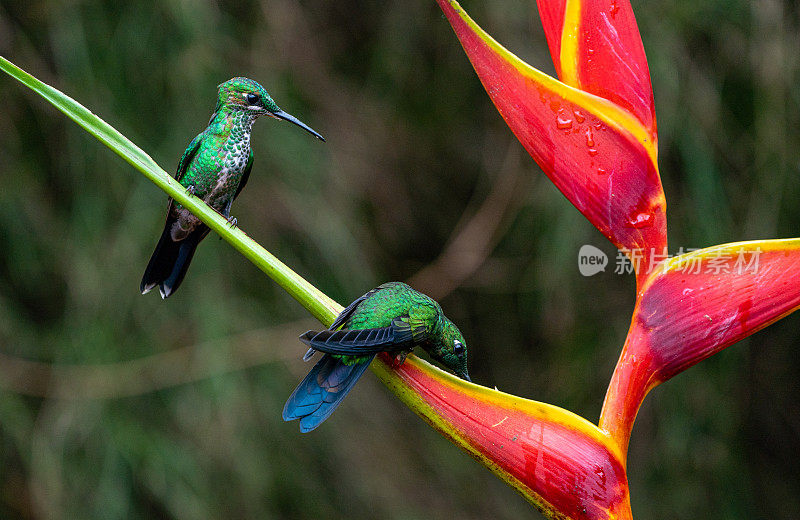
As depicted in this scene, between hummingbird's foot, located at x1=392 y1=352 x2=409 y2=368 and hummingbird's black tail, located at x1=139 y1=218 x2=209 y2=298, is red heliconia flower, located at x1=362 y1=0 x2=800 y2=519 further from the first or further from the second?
hummingbird's black tail, located at x1=139 y1=218 x2=209 y2=298

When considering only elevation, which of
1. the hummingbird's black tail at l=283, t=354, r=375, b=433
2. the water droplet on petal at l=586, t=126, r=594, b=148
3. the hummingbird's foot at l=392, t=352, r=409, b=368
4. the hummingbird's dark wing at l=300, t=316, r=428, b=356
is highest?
the water droplet on petal at l=586, t=126, r=594, b=148

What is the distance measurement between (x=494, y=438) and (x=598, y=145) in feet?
0.43

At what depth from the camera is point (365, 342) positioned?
257 millimetres

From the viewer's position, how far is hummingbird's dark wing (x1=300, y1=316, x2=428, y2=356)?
0.25 metres

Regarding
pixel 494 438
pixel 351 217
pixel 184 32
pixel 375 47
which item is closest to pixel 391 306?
pixel 494 438

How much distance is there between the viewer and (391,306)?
0.98ft

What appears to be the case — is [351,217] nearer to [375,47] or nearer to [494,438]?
[375,47]

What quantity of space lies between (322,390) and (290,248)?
0.79 metres

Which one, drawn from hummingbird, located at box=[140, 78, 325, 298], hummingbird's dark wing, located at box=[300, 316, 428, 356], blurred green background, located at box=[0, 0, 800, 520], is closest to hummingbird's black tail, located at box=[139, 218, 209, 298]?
hummingbird, located at box=[140, 78, 325, 298]

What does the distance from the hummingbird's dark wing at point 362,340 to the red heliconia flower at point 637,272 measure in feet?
0.05

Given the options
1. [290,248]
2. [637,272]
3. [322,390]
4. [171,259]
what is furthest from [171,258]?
[290,248]

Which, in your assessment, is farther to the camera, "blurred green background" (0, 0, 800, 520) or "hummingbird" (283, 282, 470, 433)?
"blurred green background" (0, 0, 800, 520)

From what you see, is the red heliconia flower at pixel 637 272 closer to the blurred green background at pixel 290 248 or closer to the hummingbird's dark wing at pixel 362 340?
the hummingbird's dark wing at pixel 362 340

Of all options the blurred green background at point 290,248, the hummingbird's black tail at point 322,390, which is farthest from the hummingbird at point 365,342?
the blurred green background at point 290,248
